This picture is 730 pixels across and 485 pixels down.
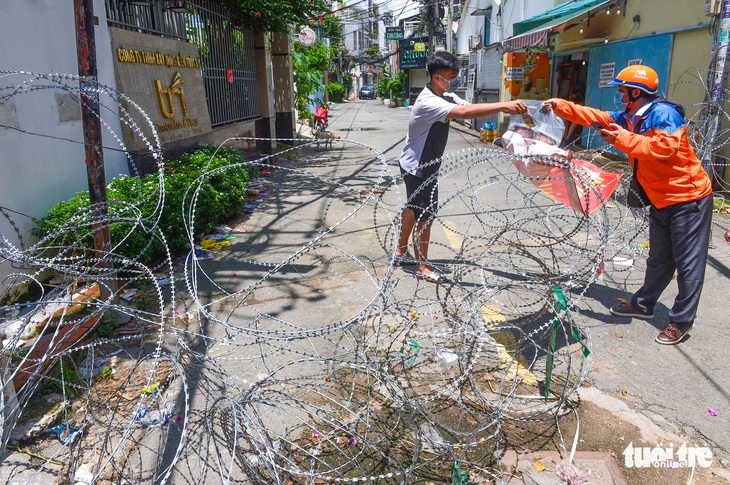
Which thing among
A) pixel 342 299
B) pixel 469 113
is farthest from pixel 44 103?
pixel 469 113

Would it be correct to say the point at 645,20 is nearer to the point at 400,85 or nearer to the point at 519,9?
the point at 519,9

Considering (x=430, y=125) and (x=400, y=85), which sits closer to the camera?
(x=430, y=125)

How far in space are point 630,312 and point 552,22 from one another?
34.4ft

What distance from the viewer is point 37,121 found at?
525cm

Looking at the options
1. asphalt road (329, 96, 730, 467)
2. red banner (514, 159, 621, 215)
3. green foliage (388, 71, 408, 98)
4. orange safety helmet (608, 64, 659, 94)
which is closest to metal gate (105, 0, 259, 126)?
red banner (514, 159, 621, 215)

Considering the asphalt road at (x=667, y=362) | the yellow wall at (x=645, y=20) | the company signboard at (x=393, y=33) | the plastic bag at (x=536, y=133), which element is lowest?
the asphalt road at (x=667, y=362)

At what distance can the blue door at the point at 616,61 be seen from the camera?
32.1 ft

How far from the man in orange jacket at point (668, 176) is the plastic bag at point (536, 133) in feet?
1.13

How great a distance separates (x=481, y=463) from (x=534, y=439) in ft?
1.24

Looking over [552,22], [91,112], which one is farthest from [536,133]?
[552,22]

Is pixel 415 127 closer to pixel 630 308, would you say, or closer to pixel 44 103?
pixel 630 308

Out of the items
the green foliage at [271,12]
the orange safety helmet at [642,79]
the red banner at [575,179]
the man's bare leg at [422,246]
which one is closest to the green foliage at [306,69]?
the green foliage at [271,12]

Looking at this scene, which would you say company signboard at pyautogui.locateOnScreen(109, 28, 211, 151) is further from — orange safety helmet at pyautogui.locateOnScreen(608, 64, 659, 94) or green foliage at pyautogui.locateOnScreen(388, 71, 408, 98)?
green foliage at pyautogui.locateOnScreen(388, 71, 408, 98)

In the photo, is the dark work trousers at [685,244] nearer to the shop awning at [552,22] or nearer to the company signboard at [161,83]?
the company signboard at [161,83]
